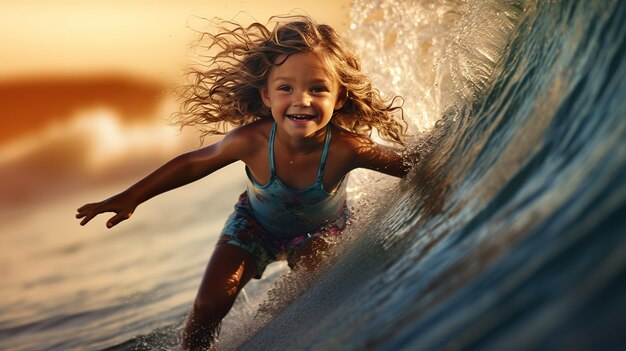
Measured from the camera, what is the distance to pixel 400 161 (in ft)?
9.05

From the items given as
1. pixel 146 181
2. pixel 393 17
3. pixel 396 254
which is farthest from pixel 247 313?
pixel 393 17

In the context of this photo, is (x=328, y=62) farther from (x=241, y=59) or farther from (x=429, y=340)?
(x=429, y=340)

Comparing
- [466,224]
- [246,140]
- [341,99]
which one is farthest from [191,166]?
[466,224]

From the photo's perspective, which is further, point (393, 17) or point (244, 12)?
point (393, 17)

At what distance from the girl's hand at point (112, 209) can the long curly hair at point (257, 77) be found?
1.55ft

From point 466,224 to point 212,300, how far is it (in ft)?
4.19

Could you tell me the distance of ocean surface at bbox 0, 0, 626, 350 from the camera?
1.04 meters

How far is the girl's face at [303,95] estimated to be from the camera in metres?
2.60

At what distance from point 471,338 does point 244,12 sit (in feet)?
7.46

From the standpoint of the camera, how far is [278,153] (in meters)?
2.76

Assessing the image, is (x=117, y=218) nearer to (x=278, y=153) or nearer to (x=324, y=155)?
(x=278, y=153)

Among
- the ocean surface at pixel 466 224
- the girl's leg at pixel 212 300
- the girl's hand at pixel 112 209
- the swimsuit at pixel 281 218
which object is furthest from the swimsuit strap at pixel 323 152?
the girl's hand at pixel 112 209

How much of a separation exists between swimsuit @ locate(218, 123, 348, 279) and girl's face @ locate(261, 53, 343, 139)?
0.14 metres

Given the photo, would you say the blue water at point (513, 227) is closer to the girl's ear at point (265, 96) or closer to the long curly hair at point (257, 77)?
the long curly hair at point (257, 77)
